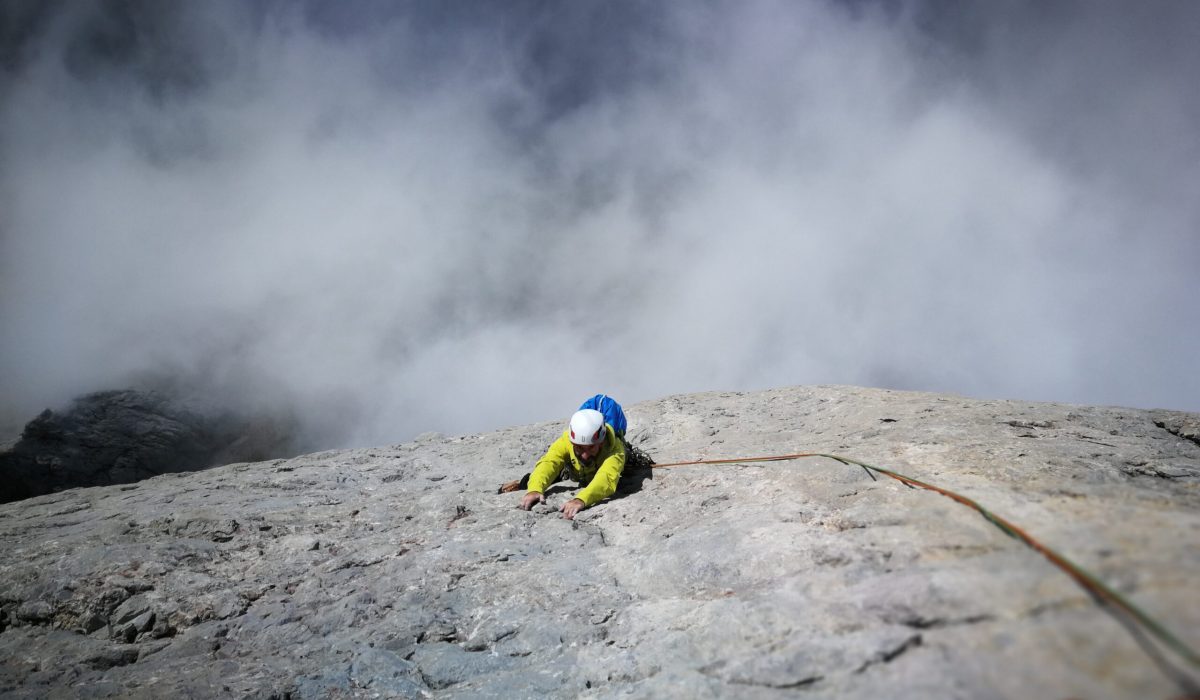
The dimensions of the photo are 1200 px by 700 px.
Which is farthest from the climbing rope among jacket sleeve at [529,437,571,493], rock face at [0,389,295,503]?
rock face at [0,389,295,503]

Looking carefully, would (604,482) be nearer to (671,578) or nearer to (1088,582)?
(671,578)

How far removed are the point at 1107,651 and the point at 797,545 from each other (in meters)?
1.89

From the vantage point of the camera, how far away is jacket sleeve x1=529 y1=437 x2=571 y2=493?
20.0 ft

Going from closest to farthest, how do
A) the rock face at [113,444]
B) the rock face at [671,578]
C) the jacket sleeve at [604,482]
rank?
the rock face at [671,578]
the jacket sleeve at [604,482]
the rock face at [113,444]

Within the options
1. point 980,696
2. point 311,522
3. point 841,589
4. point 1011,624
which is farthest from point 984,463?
point 311,522

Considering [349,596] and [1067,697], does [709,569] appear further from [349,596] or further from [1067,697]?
[349,596]

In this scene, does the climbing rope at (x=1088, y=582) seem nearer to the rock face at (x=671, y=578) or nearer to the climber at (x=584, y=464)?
the rock face at (x=671, y=578)

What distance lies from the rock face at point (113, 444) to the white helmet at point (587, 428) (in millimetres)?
16975

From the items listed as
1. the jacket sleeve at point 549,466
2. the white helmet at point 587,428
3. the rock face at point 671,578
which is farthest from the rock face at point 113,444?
the white helmet at point 587,428

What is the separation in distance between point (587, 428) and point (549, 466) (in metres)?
0.68

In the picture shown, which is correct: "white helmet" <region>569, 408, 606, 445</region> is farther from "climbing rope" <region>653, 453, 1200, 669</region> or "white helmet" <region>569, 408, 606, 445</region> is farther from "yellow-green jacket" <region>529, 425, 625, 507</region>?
"climbing rope" <region>653, 453, 1200, 669</region>

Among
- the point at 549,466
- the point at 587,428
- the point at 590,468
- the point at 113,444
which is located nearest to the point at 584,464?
the point at 590,468

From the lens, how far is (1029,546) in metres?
2.80

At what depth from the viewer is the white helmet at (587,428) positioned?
5906 millimetres
